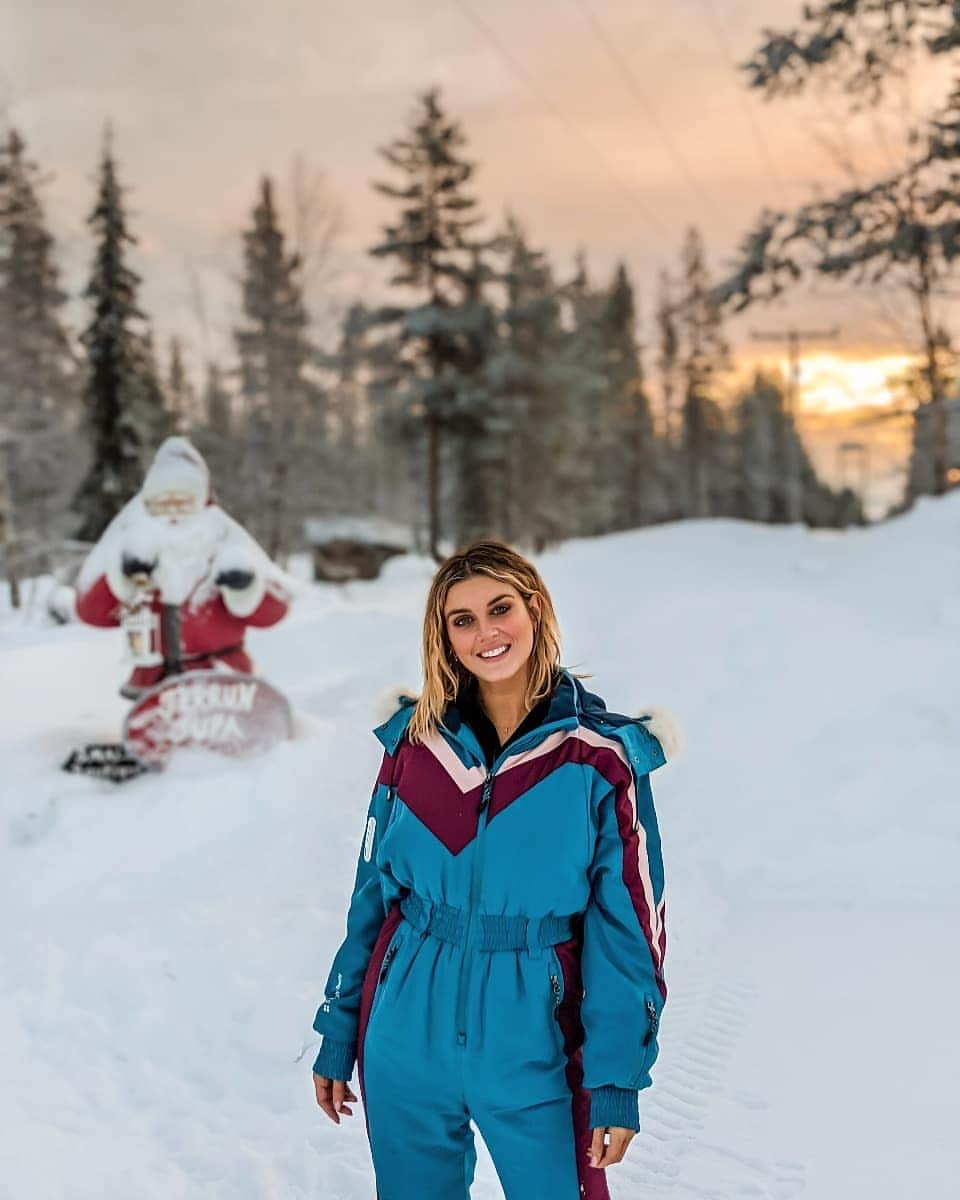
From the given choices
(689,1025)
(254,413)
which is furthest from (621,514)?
(689,1025)

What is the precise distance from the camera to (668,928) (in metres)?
4.76

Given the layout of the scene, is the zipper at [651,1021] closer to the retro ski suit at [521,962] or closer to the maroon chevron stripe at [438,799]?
the retro ski suit at [521,962]

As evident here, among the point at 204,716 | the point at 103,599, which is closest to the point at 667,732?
the point at 204,716

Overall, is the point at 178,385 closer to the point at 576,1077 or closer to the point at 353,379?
the point at 353,379

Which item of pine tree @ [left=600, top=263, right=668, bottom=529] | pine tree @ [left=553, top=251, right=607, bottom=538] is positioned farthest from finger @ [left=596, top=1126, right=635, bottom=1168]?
pine tree @ [left=600, top=263, right=668, bottom=529]

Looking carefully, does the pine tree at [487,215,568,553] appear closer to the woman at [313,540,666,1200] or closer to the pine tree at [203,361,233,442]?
the pine tree at [203,361,233,442]

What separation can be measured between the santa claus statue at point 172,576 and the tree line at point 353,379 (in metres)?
10.7

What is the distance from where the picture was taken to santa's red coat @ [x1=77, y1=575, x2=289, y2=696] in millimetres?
6965

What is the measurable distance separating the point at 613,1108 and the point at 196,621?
574cm

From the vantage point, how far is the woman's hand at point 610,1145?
1.85 m

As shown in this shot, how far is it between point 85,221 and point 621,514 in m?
30.8

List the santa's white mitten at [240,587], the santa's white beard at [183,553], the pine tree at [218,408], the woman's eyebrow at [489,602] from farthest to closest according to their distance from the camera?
the pine tree at [218,408] → the santa's white mitten at [240,587] → the santa's white beard at [183,553] → the woman's eyebrow at [489,602]

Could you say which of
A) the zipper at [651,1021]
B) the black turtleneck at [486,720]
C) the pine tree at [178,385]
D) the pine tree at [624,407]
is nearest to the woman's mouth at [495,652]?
the black turtleneck at [486,720]

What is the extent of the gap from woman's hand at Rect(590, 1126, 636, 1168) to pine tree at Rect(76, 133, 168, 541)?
22818mm
